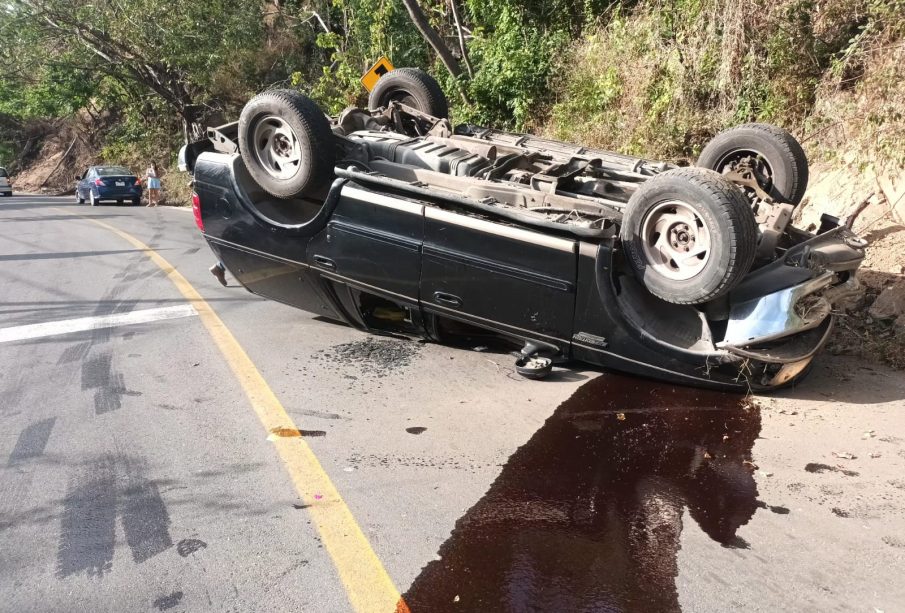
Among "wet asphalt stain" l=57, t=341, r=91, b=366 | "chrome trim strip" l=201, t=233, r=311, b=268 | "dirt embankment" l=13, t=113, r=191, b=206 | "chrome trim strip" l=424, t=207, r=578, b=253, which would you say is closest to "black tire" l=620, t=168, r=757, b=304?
"chrome trim strip" l=424, t=207, r=578, b=253

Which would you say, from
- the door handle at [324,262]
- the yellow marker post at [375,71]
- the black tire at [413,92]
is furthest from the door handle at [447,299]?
the yellow marker post at [375,71]

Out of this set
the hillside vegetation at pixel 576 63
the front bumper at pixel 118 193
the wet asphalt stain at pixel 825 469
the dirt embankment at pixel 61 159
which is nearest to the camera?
the wet asphalt stain at pixel 825 469

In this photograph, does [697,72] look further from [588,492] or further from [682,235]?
[588,492]

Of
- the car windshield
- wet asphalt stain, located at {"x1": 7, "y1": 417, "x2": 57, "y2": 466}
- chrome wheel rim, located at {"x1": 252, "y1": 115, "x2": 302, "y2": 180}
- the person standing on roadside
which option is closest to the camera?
wet asphalt stain, located at {"x1": 7, "y1": 417, "x2": 57, "y2": 466}

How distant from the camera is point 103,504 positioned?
129 inches

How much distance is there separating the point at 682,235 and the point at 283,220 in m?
3.08

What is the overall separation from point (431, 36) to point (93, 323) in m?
9.94

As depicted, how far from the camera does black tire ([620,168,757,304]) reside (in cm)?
381

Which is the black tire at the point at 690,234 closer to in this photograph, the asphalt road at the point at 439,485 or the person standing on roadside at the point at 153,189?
the asphalt road at the point at 439,485

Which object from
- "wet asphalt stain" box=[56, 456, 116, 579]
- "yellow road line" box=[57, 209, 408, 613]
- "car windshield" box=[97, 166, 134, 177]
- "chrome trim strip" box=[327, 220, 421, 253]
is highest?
"chrome trim strip" box=[327, 220, 421, 253]

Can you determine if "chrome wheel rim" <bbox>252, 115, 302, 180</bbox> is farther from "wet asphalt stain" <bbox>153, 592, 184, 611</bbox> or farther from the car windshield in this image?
the car windshield

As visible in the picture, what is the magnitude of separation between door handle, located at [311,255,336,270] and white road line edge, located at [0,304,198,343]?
83.1 inches

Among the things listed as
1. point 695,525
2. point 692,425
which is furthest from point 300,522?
point 692,425

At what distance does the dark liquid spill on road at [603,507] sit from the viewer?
8.59 feet
